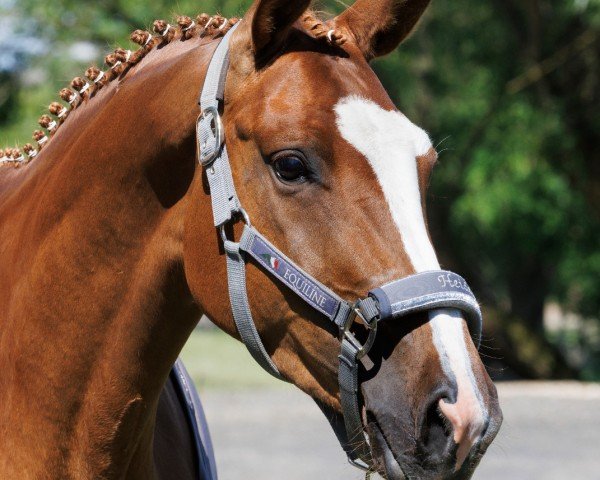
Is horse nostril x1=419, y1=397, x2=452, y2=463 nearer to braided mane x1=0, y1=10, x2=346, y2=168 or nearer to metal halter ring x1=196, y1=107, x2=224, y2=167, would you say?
metal halter ring x1=196, y1=107, x2=224, y2=167

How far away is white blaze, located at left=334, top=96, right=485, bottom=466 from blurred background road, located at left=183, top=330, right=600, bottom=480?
14.9 ft

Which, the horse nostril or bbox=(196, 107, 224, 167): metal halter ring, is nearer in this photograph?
the horse nostril

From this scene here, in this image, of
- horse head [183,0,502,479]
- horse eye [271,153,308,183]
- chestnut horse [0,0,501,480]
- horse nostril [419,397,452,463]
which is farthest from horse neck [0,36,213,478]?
horse nostril [419,397,452,463]

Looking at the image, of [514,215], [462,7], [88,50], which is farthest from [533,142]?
[88,50]

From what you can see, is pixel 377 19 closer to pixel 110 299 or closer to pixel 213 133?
pixel 213 133

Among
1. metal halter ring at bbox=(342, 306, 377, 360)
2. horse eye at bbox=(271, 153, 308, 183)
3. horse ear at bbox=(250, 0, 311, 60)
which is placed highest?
horse ear at bbox=(250, 0, 311, 60)

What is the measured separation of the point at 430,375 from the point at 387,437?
0.18 metres

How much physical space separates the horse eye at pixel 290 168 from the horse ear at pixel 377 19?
1.68ft

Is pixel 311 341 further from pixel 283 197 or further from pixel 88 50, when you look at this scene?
pixel 88 50

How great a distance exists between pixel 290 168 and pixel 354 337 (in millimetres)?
430

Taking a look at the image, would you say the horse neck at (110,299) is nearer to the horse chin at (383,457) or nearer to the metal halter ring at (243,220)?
the metal halter ring at (243,220)

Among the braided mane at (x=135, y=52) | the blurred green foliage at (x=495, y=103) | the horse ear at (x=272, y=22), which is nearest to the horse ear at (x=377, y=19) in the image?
the braided mane at (x=135, y=52)

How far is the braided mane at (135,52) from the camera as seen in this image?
2.61 m

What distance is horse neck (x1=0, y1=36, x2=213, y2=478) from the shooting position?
2461 mm
